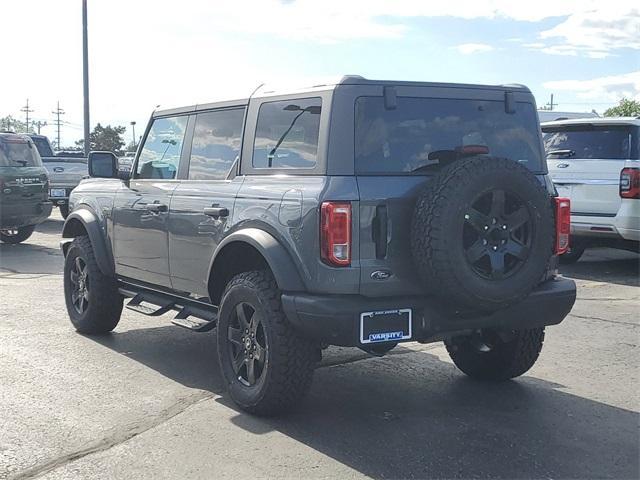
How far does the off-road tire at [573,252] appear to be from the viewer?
11.1m

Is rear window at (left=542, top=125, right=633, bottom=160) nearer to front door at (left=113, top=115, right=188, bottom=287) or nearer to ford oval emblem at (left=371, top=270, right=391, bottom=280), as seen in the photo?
front door at (left=113, top=115, right=188, bottom=287)

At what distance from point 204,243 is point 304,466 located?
182cm

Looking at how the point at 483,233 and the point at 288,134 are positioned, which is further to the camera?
the point at 288,134

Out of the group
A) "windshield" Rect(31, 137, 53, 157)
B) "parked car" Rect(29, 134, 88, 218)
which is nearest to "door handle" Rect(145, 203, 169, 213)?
"parked car" Rect(29, 134, 88, 218)

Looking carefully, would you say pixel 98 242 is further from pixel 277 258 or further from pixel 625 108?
pixel 625 108

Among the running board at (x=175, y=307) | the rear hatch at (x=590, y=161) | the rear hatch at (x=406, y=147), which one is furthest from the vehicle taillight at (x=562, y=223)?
the rear hatch at (x=590, y=161)

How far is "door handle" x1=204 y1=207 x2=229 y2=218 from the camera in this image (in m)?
4.98

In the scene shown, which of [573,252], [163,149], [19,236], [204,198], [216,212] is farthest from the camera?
[19,236]

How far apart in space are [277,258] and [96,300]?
2870 mm

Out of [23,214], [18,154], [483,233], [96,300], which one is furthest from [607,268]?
[18,154]

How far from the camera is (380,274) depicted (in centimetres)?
426

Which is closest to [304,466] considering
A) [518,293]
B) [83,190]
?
[518,293]

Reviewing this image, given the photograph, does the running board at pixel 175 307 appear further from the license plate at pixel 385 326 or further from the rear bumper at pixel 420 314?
the license plate at pixel 385 326

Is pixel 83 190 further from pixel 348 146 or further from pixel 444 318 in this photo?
pixel 444 318
